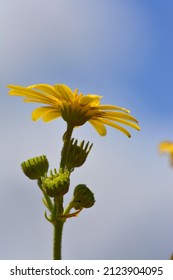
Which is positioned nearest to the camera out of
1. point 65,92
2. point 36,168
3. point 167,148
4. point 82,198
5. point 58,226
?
point 167,148

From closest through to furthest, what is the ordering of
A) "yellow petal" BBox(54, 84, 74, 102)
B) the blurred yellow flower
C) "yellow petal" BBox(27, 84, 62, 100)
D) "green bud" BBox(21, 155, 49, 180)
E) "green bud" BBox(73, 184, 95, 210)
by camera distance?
the blurred yellow flower → "green bud" BBox(73, 184, 95, 210) → "green bud" BBox(21, 155, 49, 180) → "yellow petal" BBox(54, 84, 74, 102) → "yellow petal" BBox(27, 84, 62, 100)

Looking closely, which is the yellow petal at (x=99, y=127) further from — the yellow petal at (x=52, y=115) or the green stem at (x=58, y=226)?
the green stem at (x=58, y=226)

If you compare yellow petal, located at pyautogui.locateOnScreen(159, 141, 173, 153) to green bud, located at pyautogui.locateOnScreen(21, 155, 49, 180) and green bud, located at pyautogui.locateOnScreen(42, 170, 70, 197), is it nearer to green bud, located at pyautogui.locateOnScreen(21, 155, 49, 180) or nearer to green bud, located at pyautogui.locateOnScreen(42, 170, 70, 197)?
green bud, located at pyautogui.locateOnScreen(42, 170, 70, 197)

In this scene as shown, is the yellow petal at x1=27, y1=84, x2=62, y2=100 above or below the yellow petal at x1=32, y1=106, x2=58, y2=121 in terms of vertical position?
above

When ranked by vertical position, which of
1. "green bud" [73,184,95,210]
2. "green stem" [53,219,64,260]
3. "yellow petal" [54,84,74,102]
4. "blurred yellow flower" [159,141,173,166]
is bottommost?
"green stem" [53,219,64,260]

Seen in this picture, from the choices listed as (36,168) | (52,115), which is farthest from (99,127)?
(36,168)

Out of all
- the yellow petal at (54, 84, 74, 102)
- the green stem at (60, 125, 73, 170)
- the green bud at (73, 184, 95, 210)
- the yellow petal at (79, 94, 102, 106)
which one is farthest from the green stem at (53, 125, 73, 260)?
the yellow petal at (79, 94, 102, 106)

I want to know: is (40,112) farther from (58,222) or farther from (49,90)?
(58,222)
